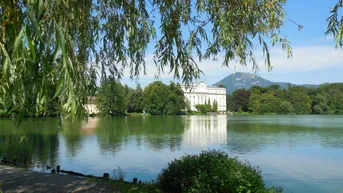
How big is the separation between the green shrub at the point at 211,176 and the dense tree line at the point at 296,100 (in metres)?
73.0

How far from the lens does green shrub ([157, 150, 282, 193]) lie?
4.64 meters

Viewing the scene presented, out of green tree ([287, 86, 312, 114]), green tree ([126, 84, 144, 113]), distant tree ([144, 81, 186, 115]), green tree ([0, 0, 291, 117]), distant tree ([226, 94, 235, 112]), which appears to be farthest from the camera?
distant tree ([226, 94, 235, 112])

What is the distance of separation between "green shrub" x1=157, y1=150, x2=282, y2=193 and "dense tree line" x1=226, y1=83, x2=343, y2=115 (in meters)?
73.0

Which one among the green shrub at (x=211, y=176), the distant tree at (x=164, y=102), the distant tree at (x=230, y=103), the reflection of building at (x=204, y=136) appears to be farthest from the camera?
the distant tree at (x=230, y=103)

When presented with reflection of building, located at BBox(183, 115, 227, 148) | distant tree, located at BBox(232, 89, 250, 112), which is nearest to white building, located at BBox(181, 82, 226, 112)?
distant tree, located at BBox(232, 89, 250, 112)

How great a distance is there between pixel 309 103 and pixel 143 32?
78360 mm

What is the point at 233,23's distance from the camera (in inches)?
129

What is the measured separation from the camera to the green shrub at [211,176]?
464cm

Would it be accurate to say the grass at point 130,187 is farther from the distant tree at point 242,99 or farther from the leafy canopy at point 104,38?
the distant tree at point 242,99

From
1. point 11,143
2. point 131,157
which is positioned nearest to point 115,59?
point 131,157

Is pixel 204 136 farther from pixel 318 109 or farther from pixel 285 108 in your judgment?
Answer: pixel 318 109

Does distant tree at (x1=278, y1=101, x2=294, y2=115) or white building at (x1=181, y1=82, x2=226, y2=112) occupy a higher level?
white building at (x1=181, y1=82, x2=226, y2=112)

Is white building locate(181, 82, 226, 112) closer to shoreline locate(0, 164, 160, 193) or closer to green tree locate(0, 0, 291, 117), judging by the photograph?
shoreline locate(0, 164, 160, 193)

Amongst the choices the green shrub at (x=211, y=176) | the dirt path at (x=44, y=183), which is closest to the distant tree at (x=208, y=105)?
the dirt path at (x=44, y=183)
